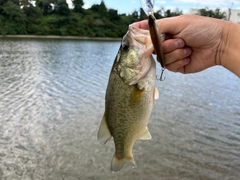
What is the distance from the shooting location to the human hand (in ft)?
6.70

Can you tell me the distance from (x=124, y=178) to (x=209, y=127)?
381 centimetres

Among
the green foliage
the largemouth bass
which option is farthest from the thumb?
the green foliage

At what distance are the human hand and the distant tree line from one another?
47.1 m

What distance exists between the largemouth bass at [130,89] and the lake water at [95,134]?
4.03 m

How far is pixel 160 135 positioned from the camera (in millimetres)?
7762

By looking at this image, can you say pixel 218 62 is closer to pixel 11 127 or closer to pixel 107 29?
pixel 11 127

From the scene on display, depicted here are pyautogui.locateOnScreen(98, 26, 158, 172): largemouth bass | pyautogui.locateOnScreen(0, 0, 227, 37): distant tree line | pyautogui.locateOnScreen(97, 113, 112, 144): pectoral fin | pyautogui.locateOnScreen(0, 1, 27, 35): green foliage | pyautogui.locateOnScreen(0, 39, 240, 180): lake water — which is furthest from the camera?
pyautogui.locateOnScreen(0, 0, 227, 37): distant tree line

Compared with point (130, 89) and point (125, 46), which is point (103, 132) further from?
point (125, 46)

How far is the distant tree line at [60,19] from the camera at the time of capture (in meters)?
51.6

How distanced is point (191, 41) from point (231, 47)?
378mm

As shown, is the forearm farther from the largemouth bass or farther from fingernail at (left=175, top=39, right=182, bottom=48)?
the largemouth bass

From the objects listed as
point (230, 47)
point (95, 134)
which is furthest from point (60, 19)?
point (230, 47)

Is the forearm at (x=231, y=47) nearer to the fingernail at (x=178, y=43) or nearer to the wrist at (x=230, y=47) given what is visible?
the wrist at (x=230, y=47)

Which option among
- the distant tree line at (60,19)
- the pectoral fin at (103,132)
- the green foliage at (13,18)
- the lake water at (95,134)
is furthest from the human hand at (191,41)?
the green foliage at (13,18)
